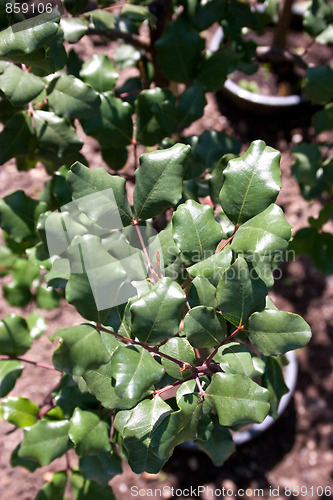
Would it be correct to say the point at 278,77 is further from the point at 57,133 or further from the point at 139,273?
the point at 139,273

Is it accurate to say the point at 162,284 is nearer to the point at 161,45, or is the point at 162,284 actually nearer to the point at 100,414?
the point at 100,414

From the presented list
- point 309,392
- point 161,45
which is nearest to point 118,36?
point 161,45

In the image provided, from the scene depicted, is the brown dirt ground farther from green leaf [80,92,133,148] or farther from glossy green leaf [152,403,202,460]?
glossy green leaf [152,403,202,460]

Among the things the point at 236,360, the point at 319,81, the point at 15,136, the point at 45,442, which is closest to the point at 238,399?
the point at 236,360

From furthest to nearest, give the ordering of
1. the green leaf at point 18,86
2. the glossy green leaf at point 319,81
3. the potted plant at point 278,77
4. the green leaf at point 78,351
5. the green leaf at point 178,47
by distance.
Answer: the potted plant at point 278,77, the glossy green leaf at point 319,81, the green leaf at point 178,47, the green leaf at point 18,86, the green leaf at point 78,351

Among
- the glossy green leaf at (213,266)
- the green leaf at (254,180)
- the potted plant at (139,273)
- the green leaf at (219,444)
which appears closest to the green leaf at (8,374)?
the potted plant at (139,273)

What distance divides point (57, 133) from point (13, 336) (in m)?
0.48

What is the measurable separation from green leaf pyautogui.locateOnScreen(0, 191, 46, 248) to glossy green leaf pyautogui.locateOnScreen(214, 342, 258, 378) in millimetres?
577

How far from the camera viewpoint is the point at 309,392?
202 centimetres

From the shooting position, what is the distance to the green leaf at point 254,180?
2.52 feet

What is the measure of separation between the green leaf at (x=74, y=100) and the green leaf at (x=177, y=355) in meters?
0.49

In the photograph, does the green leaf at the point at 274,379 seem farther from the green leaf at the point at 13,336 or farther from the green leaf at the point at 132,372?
the green leaf at the point at 13,336

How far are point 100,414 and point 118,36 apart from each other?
0.97 meters

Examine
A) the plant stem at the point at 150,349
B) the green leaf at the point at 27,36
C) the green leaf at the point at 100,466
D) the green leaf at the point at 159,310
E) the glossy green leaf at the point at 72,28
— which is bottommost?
the green leaf at the point at 100,466
